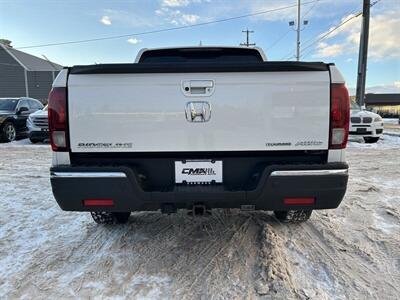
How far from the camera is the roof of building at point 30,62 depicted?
38375 millimetres

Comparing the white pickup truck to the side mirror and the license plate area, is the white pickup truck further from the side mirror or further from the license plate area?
the side mirror

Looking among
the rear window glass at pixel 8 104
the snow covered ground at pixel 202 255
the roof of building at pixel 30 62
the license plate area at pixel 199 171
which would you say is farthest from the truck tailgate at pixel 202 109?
the roof of building at pixel 30 62

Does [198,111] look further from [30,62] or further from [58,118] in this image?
[30,62]

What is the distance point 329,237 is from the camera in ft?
12.6

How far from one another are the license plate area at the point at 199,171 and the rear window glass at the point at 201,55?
209 centimetres

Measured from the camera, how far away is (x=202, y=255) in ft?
11.1

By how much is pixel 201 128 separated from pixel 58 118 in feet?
3.75

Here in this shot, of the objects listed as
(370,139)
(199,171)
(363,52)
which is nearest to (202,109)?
(199,171)

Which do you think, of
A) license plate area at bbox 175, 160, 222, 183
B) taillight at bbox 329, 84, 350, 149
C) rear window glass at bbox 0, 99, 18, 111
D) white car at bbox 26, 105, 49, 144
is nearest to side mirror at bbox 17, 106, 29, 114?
rear window glass at bbox 0, 99, 18, 111

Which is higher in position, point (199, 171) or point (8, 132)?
point (199, 171)

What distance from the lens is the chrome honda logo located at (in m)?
2.85

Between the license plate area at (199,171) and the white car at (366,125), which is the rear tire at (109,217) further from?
the white car at (366,125)

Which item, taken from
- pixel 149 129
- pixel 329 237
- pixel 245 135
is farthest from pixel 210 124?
pixel 329 237

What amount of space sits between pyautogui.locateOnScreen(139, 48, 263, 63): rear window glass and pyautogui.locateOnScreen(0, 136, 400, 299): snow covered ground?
6.62ft
